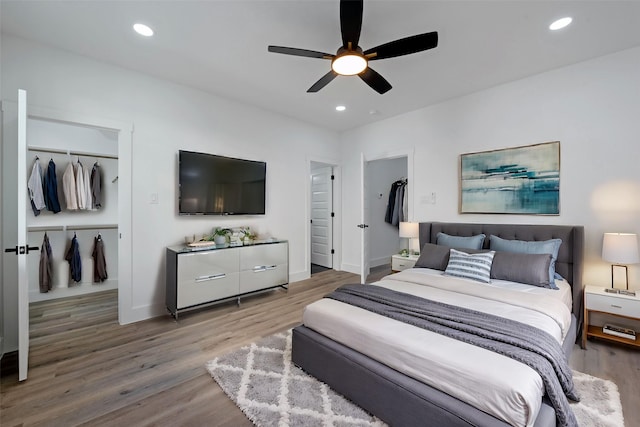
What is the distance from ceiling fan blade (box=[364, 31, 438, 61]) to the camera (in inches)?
73.7


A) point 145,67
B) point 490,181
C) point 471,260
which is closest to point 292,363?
point 471,260

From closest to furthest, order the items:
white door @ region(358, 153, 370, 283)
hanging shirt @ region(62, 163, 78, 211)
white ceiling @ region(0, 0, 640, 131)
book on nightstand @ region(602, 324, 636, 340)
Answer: white ceiling @ region(0, 0, 640, 131) → book on nightstand @ region(602, 324, 636, 340) → hanging shirt @ region(62, 163, 78, 211) → white door @ region(358, 153, 370, 283)

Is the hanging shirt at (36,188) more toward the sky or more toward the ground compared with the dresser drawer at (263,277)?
more toward the sky

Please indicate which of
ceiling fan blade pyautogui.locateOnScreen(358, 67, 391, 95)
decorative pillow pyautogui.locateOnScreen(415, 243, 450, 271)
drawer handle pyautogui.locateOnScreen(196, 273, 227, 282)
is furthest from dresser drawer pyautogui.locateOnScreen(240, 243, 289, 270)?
ceiling fan blade pyautogui.locateOnScreen(358, 67, 391, 95)

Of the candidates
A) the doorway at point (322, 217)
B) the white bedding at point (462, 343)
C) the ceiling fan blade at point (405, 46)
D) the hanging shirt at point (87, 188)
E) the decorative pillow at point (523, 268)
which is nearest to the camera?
the white bedding at point (462, 343)

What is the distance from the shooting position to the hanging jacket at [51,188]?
142 inches

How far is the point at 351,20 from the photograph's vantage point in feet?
5.71

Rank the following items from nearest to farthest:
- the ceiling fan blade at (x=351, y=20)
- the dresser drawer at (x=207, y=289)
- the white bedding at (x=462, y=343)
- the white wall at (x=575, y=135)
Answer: the white bedding at (x=462, y=343), the ceiling fan blade at (x=351, y=20), the white wall at (x=575, y=135), the dresser drawer at (x=207, y=289)

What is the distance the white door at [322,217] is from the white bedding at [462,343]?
9.90 ft

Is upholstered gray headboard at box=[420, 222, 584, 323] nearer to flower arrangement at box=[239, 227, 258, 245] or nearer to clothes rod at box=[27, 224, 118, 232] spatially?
flower arrangement at box=[239, 227, 258, 245]

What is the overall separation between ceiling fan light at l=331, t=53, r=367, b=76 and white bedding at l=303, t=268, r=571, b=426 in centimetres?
188

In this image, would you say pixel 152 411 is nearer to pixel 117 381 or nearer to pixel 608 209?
pixel 117 381

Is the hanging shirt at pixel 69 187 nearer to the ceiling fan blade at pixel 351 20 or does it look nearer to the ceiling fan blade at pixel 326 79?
the ceiling fan blade at pixel 326 79

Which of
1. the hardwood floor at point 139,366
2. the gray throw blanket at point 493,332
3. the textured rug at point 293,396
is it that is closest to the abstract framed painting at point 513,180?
the hardwood floor at point 139,366
